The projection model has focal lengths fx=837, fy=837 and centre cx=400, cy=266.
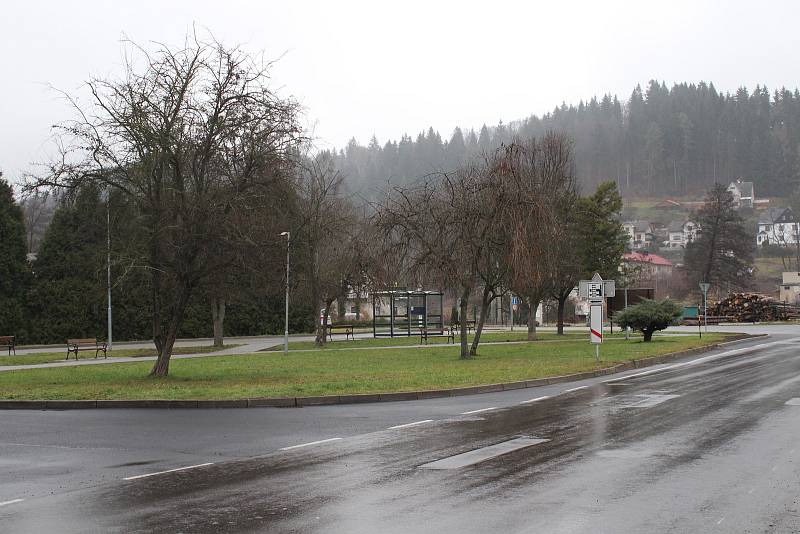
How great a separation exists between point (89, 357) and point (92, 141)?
16438 mm

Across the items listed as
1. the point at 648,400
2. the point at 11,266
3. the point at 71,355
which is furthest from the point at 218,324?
the point at 648,400

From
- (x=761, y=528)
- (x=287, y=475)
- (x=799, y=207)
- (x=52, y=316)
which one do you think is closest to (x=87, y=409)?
(x=287, y=475)

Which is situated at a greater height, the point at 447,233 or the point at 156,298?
the point at 447,233

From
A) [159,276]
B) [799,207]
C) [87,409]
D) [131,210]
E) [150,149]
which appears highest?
[799,207]

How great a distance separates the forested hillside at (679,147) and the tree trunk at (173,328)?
436 ft

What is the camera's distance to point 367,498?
823cm

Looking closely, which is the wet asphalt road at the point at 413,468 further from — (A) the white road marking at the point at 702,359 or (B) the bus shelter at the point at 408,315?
(B) the bus shelter at the point at 408,315

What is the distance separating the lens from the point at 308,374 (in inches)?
964

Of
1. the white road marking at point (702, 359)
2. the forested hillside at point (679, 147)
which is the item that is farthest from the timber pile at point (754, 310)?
the forested hillside at point (679, 147)

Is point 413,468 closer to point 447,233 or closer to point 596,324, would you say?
point 596,324

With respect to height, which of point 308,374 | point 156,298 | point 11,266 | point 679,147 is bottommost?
point 308,374

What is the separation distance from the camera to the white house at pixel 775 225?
531ft

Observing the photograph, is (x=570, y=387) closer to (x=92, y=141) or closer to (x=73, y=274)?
(x=92, y=141)

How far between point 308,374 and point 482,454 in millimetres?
14312
